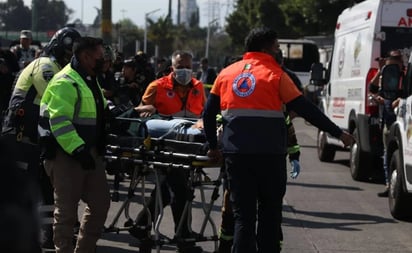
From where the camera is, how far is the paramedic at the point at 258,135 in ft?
19.5

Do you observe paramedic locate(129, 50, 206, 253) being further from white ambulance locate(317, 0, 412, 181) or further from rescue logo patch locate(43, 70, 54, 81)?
white ambulance locate(317, 0, 412, 181)

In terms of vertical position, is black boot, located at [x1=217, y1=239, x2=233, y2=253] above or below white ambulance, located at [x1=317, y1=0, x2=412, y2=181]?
below

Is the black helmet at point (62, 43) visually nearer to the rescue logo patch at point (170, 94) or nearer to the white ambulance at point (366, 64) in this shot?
the rescue logo patch at point (170, 94)

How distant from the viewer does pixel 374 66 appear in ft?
41.1

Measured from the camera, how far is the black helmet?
23.2 ft

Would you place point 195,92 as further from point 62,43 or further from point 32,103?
point 32,103

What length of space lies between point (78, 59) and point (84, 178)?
0.84 m

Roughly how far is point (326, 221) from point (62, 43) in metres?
4.07

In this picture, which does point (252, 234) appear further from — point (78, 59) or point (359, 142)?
point (359, 142)

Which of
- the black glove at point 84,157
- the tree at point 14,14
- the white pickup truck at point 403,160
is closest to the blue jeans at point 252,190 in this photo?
the black glove at point 84,157

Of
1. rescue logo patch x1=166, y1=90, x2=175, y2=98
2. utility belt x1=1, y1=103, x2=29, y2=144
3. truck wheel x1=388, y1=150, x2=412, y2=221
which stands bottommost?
truck wheel x1=388, y1=150, x2=412, y2=221

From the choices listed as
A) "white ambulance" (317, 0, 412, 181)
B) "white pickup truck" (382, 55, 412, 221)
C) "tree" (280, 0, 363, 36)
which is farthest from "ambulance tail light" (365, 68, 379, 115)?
"tree" (280, 0, 363, 36)

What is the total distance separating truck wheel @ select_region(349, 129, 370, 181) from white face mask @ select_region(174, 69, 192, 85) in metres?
5.28

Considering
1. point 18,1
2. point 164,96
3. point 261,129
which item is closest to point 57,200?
point 261,129
